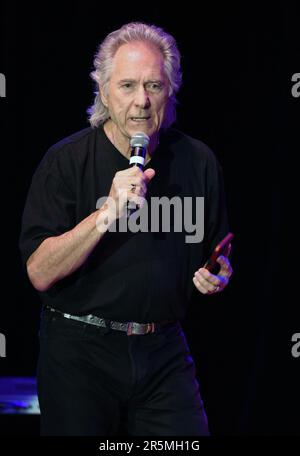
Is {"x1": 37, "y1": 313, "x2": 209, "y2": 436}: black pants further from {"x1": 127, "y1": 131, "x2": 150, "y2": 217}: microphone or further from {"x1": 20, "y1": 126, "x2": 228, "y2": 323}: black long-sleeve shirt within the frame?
{"x1": 127, "y1": 131, "x2": 150, "y2": 217}: microphone

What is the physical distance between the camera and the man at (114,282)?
2209 mm

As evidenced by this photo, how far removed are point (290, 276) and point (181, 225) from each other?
1.28 m

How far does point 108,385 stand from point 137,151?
29.5 inches

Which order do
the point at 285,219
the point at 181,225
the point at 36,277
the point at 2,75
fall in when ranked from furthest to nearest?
the point at 285,219 → the point at 2,75 → the point at 181,225 → the point at 36,277

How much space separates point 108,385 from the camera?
2.25 metres

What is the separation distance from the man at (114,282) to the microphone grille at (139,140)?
9cm

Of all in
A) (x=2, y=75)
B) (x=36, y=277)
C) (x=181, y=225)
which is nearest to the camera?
(x=36, y=277)

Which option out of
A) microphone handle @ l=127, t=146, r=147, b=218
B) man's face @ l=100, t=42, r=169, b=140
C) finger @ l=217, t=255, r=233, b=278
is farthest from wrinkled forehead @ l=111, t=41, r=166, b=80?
finger @ l=217, t=255, r=233, b=278

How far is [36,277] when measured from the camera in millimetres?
2195

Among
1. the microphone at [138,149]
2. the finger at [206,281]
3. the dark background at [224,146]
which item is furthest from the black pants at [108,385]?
the dark background at [224,146]

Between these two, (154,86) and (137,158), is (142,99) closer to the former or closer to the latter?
(154,86)

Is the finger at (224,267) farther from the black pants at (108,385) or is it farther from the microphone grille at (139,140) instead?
the microphone grille at (139,140)
